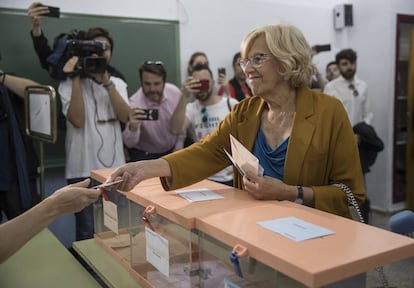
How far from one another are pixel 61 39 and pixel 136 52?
886mm

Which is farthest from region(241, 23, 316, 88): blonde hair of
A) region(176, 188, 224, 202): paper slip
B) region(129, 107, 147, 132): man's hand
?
region(129, 107, 147, 132): man's hand

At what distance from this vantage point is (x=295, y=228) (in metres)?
0.89

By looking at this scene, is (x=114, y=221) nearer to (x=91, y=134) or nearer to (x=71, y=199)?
(x=71, y=199)

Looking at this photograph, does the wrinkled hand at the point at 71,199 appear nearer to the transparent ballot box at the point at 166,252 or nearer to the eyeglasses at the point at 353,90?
the transparent ballot box at the point at 166,252

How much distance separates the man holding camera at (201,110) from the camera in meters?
2.83

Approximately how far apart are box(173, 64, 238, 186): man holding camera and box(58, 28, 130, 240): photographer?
1.34 ft

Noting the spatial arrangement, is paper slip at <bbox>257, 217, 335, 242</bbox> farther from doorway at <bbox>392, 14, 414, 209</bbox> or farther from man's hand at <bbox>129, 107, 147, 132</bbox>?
doorway at <bbox>392, 14, 414, 209</bbox>

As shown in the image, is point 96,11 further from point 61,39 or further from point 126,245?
point 126,245

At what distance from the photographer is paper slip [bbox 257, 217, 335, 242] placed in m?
0.84

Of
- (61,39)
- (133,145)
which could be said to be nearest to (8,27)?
(61,39)

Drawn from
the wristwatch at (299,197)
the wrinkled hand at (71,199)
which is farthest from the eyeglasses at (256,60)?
the wrinkled hand at (71,199)

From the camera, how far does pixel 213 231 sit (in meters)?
0.93

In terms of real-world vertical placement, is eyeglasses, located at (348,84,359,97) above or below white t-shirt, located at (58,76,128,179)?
above

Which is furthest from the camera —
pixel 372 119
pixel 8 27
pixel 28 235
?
pixel 372 119
